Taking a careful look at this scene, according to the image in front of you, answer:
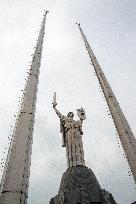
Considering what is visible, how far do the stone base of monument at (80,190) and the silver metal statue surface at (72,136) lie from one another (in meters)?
1.43

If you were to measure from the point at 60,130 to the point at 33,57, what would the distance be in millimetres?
3501

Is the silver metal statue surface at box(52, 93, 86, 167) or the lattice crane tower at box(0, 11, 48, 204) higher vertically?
the silver metal statue surface at box(52, 93, 86, 167)

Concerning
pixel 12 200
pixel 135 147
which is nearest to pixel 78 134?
pixel 135 147

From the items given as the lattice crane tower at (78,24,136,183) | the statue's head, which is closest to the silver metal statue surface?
the statue's head

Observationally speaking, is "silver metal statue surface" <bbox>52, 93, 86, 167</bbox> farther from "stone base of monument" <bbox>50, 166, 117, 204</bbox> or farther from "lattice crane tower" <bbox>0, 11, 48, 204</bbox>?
"lattice crane tower" <bbox>0, 11, 48, 204</bbox>

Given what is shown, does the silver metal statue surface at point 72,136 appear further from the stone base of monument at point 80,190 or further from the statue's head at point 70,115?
the stone base of monument at point 80,190

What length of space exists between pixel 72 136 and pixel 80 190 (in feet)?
11.3

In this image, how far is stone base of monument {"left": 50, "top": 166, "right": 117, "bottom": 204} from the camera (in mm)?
7301

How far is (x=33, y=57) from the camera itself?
10.0 m

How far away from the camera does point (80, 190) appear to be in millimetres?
7582

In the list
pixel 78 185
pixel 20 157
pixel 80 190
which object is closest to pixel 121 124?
pixel 78 185

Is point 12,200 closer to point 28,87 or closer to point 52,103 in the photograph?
point 28,87

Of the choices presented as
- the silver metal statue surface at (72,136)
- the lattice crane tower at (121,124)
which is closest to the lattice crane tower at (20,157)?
the silver metal statue surface at (72,136)

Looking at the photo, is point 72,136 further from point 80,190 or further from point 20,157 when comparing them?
point 20,157
